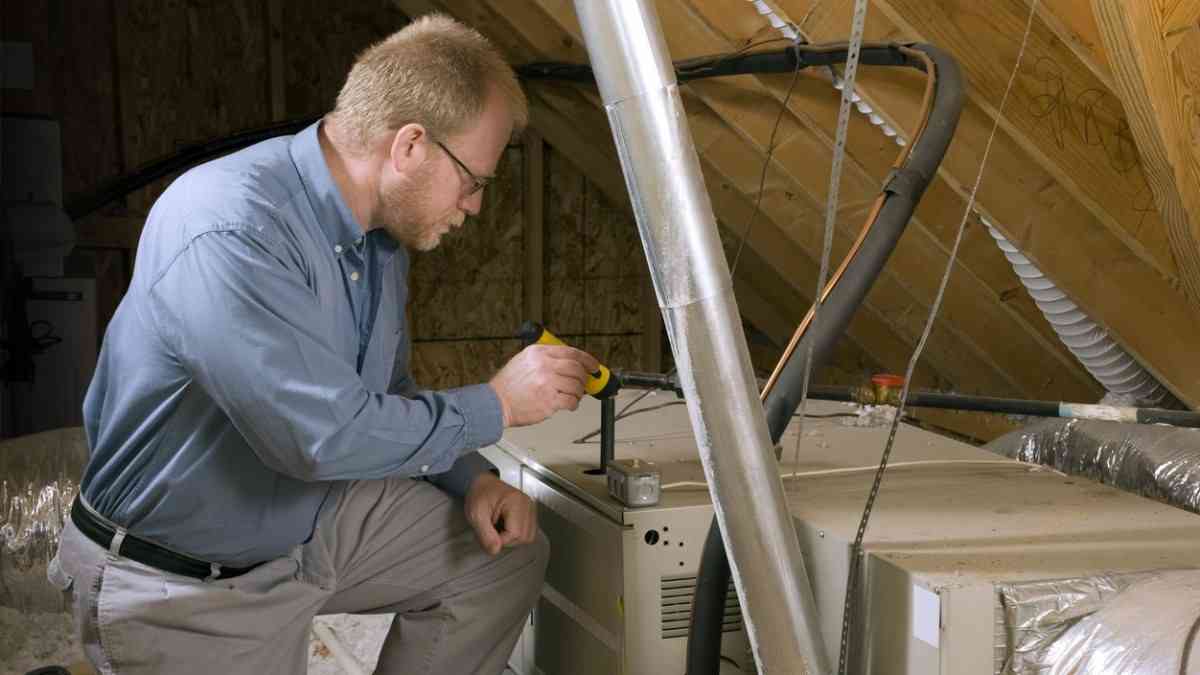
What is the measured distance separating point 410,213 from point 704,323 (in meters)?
0.63

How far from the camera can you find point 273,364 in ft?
4.30

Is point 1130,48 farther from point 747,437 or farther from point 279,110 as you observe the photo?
point 279,110

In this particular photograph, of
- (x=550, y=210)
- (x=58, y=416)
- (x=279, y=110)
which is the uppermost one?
(x=279, y=110)

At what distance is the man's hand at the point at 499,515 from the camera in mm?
1687

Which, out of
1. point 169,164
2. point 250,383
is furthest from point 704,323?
point 169,164

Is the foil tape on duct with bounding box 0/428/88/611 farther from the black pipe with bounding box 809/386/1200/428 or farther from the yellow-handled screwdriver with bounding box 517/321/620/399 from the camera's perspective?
the black pipe with bounding box 809/386/1200/428

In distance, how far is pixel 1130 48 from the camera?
1468 mm

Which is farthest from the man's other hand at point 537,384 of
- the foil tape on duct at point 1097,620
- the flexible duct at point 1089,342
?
the flexible duct at point 1089,342

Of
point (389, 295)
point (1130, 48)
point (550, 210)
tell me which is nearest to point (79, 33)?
point (550, 210)

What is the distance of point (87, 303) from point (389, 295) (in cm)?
213

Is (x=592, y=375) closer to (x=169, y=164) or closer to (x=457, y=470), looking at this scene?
(x=457, y=470)

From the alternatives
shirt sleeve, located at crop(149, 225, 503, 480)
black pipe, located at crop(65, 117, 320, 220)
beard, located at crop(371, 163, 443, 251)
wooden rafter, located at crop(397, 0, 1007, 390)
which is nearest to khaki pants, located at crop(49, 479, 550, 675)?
shirt sleeve, located at crop(149, 225, 503, 480)

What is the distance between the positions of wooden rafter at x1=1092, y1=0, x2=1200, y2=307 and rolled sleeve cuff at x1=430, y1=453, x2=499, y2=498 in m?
A: 1.00

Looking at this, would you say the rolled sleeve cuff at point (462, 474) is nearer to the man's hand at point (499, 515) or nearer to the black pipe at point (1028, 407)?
the man's hand at point (499, 515)
